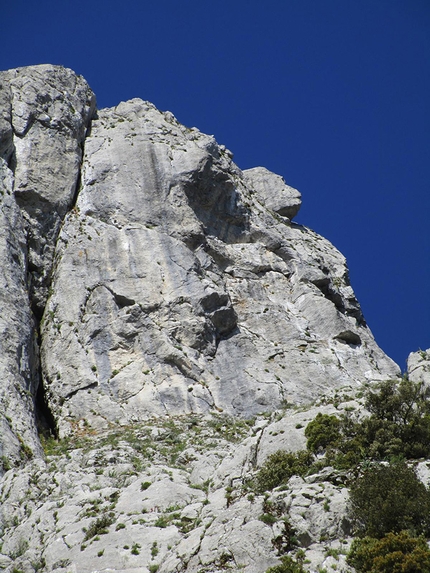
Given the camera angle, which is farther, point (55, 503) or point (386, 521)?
point (55, 503)

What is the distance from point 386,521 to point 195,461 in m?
12.9

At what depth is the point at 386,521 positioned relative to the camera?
920 inches

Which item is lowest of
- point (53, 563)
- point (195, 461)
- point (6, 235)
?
point (53, 563)

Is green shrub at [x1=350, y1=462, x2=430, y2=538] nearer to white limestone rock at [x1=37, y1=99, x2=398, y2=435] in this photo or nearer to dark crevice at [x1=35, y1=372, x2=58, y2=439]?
white limestone rock at [x1=37, y1=99, x2=398, y2=435]

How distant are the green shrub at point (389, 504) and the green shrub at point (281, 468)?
338cm

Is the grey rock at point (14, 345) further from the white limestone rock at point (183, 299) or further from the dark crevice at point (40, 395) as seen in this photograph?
the white limestone rock at point (183, 299)

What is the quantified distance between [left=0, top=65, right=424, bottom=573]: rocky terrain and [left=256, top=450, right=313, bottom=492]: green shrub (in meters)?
0.73

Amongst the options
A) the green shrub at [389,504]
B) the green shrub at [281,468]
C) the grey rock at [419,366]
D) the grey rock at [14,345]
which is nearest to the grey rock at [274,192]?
the grey rock at [14,345]

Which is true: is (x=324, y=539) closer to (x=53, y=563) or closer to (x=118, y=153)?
(x=53, y=563)

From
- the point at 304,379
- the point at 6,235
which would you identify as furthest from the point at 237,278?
the point at 6,235

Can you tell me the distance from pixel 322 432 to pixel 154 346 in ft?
61.4

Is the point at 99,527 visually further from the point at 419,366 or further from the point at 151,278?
the point at 151,278

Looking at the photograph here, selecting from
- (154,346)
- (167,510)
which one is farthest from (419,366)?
(167,510)

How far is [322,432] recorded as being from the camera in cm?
3031
